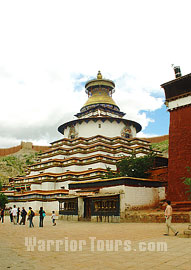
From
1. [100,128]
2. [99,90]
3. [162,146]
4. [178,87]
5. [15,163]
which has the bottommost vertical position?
[15,163]

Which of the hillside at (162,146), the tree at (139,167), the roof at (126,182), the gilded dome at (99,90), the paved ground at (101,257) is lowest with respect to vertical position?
the paved ground at (101,257)

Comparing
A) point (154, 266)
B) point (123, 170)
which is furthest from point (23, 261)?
point (123, 170)

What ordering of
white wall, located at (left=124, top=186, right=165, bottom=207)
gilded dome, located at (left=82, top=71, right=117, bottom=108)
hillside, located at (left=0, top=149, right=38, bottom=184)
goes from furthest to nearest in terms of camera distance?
hillside, located at (left=0, top=149, right=38, bottom=184) → gilded dome, located at (left=82, top=71, right=117, bottom=108) → white wall, located at (left=124, top=186, right=165, bottom=207)

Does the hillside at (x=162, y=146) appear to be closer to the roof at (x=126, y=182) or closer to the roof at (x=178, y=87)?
the roof at (x=126, y=182)

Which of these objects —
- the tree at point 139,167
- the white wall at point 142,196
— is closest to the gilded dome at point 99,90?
the tree at point 139,167

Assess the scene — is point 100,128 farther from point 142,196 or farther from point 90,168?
point 142,196

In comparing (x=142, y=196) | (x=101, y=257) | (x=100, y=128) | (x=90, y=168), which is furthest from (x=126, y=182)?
(x=100, y=128)

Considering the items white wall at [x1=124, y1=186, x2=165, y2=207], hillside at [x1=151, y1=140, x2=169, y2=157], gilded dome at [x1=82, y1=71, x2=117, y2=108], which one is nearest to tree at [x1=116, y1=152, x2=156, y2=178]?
white wall at [x1=124, y1=186, x2=165, y2=207]

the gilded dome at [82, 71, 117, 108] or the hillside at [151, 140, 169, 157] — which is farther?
the hillside at [151, 140, 169, 157]

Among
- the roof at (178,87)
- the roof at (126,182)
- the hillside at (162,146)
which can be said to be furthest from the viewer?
the hillside at (162,146)

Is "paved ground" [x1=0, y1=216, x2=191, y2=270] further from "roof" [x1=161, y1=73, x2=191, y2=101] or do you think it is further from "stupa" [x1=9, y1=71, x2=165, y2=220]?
"roof" [x1=161, y1=73, x2=191, y2=101]

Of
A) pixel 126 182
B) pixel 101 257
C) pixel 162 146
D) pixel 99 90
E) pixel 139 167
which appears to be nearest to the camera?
pixel 101 257

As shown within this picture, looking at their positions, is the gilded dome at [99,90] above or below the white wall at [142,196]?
above

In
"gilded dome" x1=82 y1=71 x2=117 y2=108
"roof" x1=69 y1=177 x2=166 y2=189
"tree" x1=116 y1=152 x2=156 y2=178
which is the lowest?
"roof" x1=69 y1=177 x2=166 y2=189
